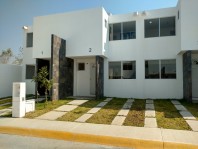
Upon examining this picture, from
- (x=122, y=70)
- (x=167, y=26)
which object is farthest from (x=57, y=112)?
(x=167, y=26)

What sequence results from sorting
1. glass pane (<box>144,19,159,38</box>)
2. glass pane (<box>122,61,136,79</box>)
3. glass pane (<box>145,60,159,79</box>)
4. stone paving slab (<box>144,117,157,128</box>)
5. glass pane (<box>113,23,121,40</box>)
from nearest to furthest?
stone paving slab (<box>144,117,157,128</box>) < glass pane (<box>145,60,159,79</box>) < glass pane (<box>144,19,159,38</box>) < glass pane (<box>122,61,136,79</box>) < glass pane (<box>113,23,121,40</box>)

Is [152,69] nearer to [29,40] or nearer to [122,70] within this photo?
[122,70]

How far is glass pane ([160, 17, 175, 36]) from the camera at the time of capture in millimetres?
12430

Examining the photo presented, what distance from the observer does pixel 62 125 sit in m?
6.53

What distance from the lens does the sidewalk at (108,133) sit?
4.85 metres

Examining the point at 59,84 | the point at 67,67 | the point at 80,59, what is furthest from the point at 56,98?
the point at 80,59

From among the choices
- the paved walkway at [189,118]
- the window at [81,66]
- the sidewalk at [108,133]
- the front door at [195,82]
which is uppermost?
the window at [81,66]

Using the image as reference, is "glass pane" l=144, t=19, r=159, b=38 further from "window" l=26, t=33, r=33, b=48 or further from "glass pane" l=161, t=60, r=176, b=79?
"window" l=26, t=33, r=33, b=48

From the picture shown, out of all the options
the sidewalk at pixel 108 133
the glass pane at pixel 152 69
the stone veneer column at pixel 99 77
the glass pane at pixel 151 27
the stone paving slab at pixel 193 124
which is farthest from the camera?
the glass pane at pixel 151 27

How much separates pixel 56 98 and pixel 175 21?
9492mm

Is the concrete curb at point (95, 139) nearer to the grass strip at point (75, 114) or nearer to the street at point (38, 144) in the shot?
the street at point (38, 144)

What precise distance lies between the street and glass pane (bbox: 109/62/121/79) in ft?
27.6

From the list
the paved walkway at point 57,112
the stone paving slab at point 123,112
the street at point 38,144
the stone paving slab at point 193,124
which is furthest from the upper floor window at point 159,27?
the street at point 38,144

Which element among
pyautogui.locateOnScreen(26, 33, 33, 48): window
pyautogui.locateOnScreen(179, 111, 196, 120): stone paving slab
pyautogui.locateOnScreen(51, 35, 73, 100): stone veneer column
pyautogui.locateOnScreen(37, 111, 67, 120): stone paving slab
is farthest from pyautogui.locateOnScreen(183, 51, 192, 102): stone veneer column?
pyautogui.locateOnScreen(26, 33, 33, 48): window
